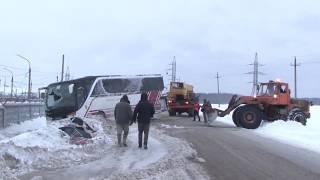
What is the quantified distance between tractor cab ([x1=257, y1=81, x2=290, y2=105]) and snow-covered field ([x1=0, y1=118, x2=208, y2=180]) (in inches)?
551

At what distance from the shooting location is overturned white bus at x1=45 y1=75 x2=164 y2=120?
39.2 meters

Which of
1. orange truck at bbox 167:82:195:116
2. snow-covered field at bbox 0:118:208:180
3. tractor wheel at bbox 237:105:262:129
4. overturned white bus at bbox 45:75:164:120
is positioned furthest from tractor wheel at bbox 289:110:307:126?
orange truck at bbox 167:82:195:116

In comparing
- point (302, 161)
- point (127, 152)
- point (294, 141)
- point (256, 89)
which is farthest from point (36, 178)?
point (256, 89)

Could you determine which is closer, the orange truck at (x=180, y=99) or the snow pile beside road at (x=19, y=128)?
the snow pile beside road at (x=19, y=128)

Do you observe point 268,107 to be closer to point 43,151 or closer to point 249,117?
point 249,117

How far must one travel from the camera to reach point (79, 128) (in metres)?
24.0

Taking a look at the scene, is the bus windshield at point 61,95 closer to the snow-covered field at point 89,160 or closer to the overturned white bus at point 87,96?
the overturned white bus at point 87,96

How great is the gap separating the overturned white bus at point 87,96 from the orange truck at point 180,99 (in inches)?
474

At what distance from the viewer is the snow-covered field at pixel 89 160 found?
535 inches

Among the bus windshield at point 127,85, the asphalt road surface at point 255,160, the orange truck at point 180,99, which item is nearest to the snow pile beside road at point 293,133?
the asphalt road surface at point 255,160

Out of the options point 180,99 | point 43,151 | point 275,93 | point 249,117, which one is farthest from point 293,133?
point 180,99

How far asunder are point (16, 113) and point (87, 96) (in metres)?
6.05

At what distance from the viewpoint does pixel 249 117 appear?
34.0 m

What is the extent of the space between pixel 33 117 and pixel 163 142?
69.6 feet
